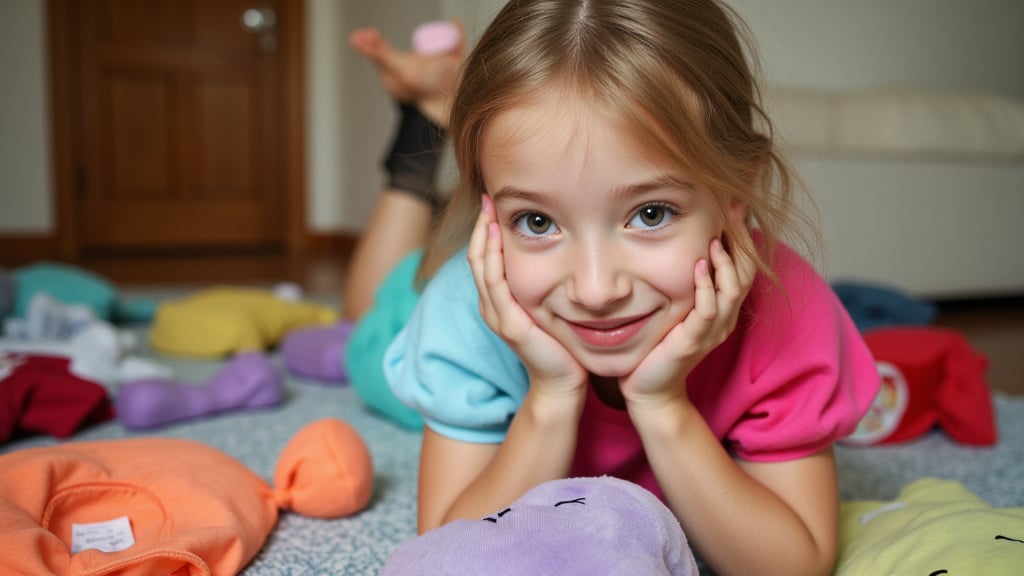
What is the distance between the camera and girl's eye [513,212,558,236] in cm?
57

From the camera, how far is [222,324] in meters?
1.55

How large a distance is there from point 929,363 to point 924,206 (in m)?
1.35

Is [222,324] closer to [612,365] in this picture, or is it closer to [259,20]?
[612,365]

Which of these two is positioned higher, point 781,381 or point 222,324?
point 781,381

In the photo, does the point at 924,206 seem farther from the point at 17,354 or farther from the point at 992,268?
the point at 17,354

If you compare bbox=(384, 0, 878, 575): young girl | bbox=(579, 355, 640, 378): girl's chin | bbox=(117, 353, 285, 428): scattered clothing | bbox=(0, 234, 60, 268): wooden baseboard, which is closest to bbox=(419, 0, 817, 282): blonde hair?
bbox=(384, 0, 878, 575): young girl

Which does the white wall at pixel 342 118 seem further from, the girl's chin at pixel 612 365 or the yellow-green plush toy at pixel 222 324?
the girl's chin at pixel 612 365

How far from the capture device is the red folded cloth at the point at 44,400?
104cm

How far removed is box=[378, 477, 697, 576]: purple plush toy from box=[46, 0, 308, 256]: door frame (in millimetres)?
3496

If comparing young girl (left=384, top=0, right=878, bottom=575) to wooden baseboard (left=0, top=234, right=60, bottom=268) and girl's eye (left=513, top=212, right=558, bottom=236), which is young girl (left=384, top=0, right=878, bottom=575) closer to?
girl's eye (left=513, top=212, right=558, bottom=236)

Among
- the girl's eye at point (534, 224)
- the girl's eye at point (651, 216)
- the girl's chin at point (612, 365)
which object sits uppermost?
the girl's eye at point (651, 216)

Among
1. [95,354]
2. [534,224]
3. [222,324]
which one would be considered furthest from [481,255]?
[222,324]

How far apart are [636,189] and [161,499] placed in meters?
0.45

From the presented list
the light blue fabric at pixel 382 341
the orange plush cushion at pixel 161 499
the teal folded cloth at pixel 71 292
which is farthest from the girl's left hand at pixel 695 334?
the teal folded cloth at pixel 71 292
